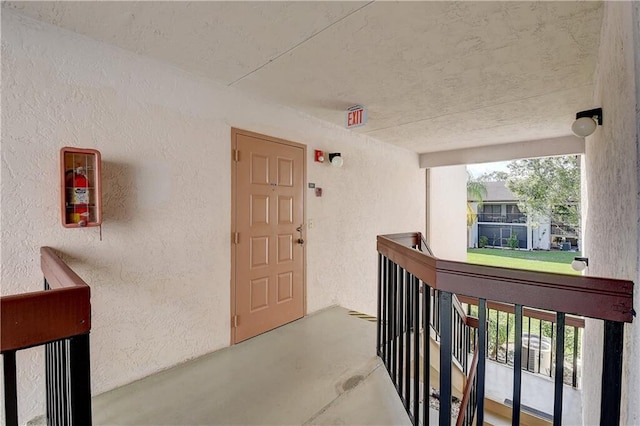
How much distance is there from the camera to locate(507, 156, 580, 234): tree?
24.6 feet

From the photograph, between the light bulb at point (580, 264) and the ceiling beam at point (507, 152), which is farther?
the ceiling beam at point (507, 152)

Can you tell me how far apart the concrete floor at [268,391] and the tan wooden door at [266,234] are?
34 cm

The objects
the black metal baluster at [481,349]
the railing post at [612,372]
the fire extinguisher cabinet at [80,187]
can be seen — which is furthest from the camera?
the fire extinguisher cabinet at [80,187]

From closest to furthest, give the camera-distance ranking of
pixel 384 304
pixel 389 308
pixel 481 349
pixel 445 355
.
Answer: pixel 481 349 < pixel 445 355 < pixel 389 308 < pixel 384 304

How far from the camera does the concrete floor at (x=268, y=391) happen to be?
179 centimetres

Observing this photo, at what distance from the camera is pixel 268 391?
6.72 ft

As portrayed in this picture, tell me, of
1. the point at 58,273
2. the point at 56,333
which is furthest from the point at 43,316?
the point at 58,273

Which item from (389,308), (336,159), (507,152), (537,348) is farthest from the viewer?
(537,348)

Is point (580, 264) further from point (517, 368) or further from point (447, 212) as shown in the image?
point (447, 212)

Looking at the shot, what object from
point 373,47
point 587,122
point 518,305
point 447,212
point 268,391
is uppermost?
point 373,47

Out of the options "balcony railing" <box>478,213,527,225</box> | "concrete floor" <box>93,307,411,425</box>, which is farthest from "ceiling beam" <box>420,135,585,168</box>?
"balcony railing" <box>478,213,527,225</box>

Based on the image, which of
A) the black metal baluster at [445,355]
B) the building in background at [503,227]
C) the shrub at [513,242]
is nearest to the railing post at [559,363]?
the black metal baluster at [445,355]

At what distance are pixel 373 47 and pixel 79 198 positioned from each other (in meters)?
2.15

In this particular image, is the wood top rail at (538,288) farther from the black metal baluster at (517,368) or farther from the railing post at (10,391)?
the railing post at (10,391)
